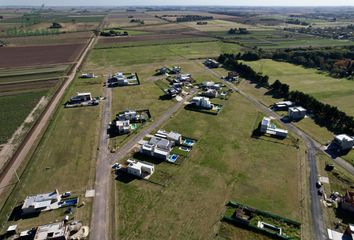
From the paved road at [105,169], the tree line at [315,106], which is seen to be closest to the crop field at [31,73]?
the paved road at [105,169]

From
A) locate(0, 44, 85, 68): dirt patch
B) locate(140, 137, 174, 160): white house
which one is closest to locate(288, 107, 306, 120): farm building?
locate(140, 137, 174, 160): white house

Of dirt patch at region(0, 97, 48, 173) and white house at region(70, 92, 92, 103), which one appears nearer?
dirt patch at region(0, 97, 48, 173)

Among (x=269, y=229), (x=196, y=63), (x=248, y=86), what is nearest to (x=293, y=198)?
(x=269, y=229)

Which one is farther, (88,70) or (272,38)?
(272,38)

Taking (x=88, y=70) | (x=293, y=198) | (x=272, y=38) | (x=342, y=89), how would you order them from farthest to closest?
(x=272, y=38)
(x=88, y=70)
(x=342, y=89)
(x=293, y=198)

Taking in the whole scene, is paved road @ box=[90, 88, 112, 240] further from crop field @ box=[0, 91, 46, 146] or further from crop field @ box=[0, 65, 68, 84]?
crop field @ box=[0, 65, 68, 84]

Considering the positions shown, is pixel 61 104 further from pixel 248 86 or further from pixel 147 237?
pixel 248 86

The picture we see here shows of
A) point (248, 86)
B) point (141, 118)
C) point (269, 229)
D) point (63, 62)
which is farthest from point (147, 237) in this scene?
point (63, 62)

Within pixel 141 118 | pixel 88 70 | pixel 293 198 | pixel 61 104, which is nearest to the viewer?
pixel 293 198
